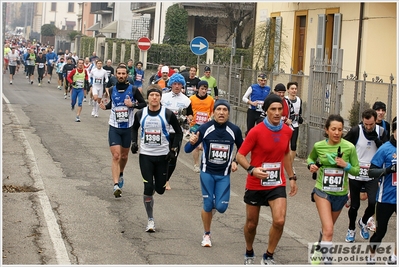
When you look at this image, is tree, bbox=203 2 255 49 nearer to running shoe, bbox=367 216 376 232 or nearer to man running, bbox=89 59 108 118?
man running, bbox=89 59 108 118

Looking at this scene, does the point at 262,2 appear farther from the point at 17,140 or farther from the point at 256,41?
the point at 17,140

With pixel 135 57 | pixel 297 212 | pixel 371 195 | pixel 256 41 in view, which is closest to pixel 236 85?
pixel 256 41

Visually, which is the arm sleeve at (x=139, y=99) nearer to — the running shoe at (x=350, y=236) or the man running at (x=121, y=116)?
the man running at (x=121, y=116)

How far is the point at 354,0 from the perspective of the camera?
2116cm

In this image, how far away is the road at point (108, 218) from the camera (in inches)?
332

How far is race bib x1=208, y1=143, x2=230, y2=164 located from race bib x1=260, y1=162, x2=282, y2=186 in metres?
1.04

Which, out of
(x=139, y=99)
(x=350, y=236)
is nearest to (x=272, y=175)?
(x=350, y=236)

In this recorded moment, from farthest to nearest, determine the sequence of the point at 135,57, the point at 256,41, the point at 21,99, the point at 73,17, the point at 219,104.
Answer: the point at 73,17 → the point at 135,57 → the point at 21,99 → the point at 256,41 → the point at 219,104

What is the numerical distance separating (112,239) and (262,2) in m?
20.5

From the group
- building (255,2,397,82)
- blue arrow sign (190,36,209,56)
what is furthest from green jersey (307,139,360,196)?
blue arrow sign (190,36,209,56)

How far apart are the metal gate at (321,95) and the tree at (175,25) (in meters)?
27.1

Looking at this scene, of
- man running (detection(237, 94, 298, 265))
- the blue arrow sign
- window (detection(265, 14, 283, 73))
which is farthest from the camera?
window (detection(265, 14, 283, 73))

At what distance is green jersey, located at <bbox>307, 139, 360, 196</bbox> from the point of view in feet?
26.3

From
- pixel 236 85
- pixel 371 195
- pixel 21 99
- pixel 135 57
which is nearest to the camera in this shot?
pixel 371 195
